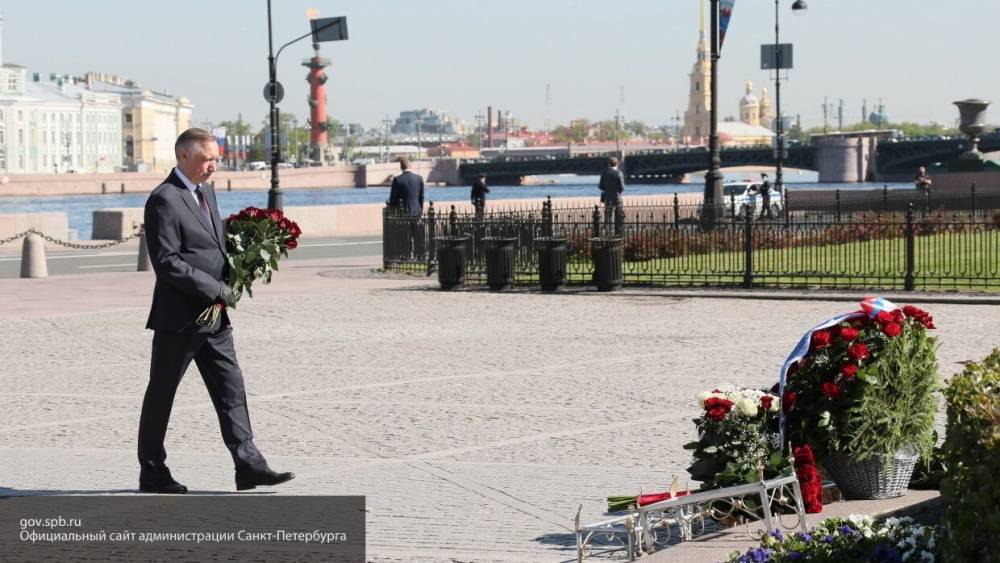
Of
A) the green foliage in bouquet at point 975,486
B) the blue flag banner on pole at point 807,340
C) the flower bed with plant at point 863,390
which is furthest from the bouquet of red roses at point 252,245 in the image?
the green foliage in bouquet at point 975,486

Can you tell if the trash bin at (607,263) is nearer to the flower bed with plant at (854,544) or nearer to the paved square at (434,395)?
the paved square at (434,395)

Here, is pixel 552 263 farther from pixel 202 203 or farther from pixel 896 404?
pixel 896 404

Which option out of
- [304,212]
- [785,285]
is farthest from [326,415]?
[304,212]

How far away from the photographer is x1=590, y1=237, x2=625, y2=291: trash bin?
71.0 ft

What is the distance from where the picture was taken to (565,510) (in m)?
7.49

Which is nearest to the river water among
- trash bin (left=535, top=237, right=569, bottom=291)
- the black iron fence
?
the black iron fence

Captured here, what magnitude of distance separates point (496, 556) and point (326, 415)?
439 cm

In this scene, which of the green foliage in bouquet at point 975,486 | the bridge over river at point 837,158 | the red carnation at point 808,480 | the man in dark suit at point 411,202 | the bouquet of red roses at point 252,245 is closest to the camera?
the green foliage in bouquet at point 975,486

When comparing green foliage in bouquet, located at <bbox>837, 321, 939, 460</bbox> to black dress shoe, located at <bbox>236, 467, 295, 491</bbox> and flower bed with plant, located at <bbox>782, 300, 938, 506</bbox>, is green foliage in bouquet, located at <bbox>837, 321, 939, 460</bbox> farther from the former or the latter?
black dress shoe, located at <bbox>236, 467, 295, 491</bbox>

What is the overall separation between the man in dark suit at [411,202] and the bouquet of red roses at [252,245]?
1683 centimetres

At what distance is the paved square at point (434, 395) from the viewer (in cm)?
797

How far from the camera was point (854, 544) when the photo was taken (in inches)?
215

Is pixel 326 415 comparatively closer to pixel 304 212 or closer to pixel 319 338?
pixel 319 338

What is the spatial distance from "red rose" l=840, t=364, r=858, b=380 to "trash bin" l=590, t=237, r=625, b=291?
48.9 feet
